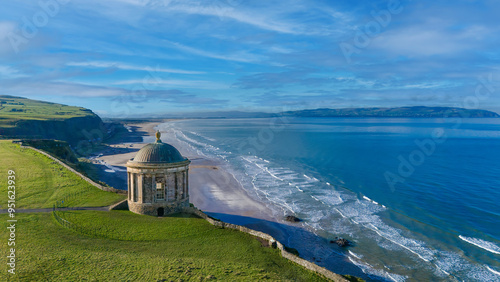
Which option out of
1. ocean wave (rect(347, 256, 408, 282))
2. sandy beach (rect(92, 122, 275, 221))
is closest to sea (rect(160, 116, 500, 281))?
ocean wave (rect(347, 256, 408, 282))

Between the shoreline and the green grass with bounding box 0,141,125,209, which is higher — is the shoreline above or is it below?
below

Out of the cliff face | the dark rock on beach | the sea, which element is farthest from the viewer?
the cliff face

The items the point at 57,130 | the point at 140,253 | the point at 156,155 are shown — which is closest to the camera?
the point at 140,253

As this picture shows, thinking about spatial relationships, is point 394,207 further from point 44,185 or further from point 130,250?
point 44,185

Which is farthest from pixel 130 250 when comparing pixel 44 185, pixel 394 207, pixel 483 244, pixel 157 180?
pixel 394 207

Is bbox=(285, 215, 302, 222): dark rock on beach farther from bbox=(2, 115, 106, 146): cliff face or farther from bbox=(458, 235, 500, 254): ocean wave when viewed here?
bbox=(2, 115, 106, 146): cliff face

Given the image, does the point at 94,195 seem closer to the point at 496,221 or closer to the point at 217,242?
the point at 217,242

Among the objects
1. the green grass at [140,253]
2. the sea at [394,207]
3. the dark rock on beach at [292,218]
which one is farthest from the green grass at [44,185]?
the sea at [394,207]
